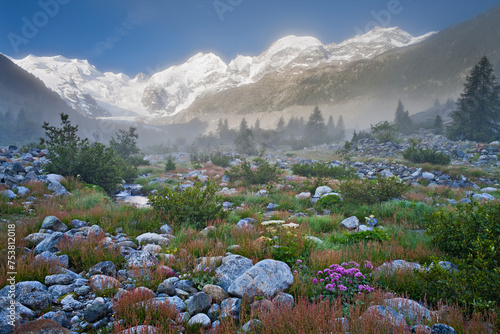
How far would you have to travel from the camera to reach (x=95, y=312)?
2791 millimetres

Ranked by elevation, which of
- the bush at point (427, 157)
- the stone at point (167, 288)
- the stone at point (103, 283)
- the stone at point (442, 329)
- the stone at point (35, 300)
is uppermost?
the stone at point (35, 300)

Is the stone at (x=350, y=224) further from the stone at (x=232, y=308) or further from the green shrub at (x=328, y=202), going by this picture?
the stone at (x=232, y=308)

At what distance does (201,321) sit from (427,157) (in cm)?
2307

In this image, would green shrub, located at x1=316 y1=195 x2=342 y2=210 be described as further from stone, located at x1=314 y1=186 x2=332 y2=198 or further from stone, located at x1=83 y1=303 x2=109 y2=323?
stone, located at x1=83 y1=303 x2=109 y2=323

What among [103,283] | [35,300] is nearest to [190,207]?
[103,283]

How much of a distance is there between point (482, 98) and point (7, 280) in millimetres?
45464

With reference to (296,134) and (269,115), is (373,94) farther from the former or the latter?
(296,134)

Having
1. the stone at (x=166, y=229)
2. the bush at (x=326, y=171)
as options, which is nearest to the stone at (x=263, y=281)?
the stone at (x=166, y=229)

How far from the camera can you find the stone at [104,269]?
12.4 ft

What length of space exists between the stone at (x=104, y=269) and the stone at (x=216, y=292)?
152 cm

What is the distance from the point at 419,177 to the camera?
51.1 feet

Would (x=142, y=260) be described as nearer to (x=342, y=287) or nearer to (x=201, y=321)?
(x=201, y=321)

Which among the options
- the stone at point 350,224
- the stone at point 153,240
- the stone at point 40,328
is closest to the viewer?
the stone at point 40,328

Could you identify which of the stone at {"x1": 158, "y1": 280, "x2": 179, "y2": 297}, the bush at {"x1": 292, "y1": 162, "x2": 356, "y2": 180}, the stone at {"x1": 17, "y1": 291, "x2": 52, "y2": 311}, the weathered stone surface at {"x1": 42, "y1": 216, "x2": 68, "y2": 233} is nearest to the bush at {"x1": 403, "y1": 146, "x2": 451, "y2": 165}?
the bush at {"x1": 292, "y1": 162, "x2": 356, "y2": 180}
